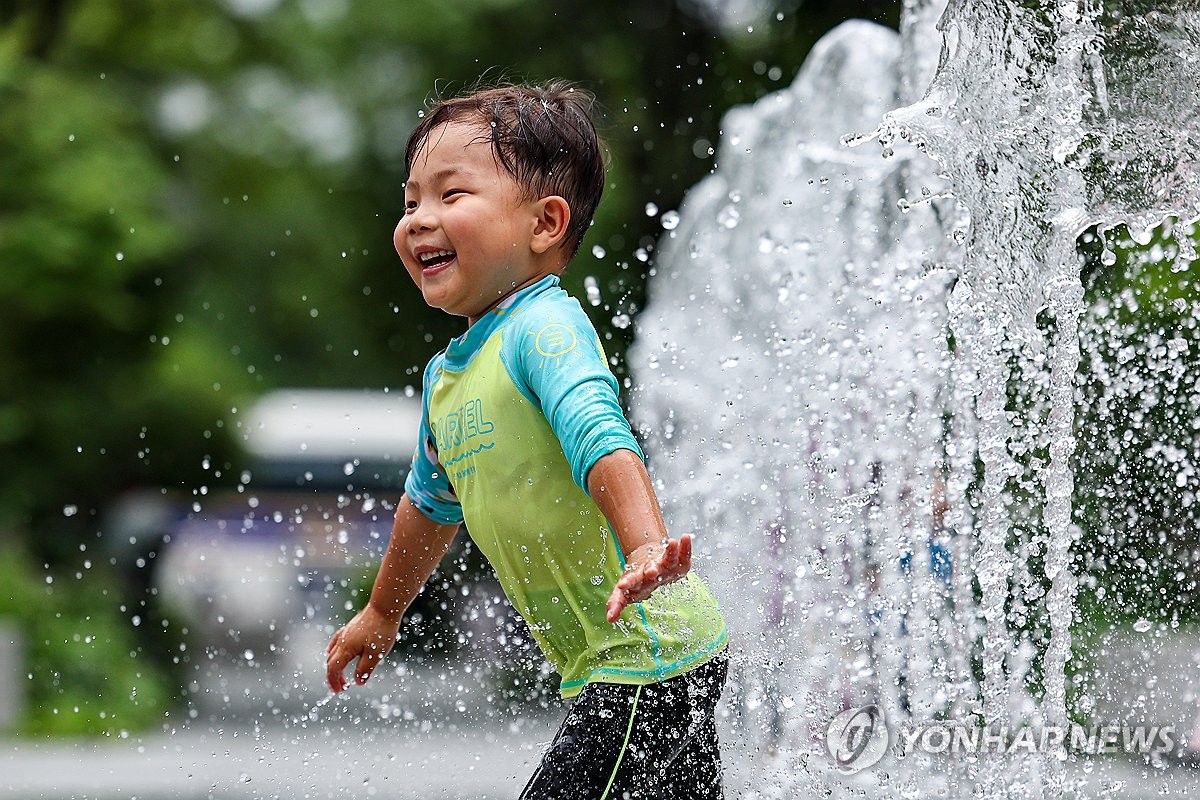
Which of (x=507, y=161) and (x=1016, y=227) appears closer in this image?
(x=507, y=161)

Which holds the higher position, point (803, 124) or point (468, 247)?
point (803, 124)

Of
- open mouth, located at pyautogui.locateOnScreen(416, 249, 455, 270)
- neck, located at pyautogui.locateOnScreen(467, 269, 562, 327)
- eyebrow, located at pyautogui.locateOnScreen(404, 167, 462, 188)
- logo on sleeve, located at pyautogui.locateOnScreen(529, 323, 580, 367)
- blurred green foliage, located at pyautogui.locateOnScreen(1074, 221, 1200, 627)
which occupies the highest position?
eyebrow, located at pyautogui.locateOnScreen(404, 167, 462, 188)

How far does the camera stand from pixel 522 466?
2363mm

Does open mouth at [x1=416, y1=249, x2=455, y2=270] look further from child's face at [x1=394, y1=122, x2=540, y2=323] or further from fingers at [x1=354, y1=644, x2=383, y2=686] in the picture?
fingers at [x1=354, y1=644, x2=383, y2=686]

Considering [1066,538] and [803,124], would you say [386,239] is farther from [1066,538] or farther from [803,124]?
[1066,538]

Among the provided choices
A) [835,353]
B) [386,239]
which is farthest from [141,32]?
[835,353]

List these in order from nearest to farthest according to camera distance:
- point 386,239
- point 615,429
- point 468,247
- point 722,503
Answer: point 615,429 < point 468,247 < point 722,503 < point 386,239

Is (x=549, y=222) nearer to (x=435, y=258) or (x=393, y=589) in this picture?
(x=435, y=258)

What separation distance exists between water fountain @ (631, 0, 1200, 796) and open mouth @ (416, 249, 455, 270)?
3.53ft

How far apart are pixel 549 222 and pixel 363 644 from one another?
3.00ft

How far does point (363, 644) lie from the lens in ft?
9.49

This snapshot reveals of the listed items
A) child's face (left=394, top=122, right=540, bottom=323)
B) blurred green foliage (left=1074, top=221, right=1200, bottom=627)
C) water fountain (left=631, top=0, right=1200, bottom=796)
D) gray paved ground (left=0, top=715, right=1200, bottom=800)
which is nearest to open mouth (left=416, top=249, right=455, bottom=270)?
child's face (left=394, top=122, right=540, bottom=323)

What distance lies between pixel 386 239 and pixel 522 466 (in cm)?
1604

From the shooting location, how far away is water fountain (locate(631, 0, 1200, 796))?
335 cm
